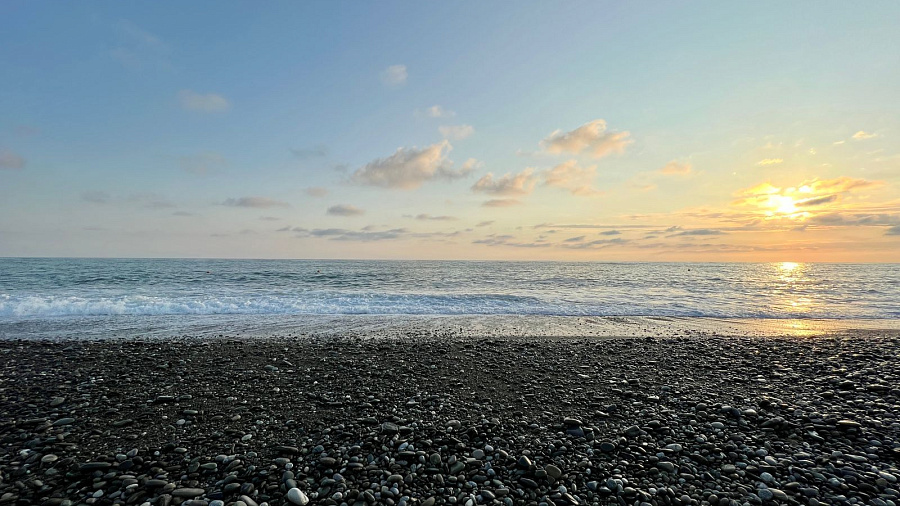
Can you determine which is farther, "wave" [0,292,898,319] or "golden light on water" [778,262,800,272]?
"golden light on water" [778,262,800,272]

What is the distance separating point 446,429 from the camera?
5316mm

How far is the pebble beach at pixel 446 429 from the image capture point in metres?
4.00

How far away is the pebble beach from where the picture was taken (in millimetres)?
4000

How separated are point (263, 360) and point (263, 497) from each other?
558 cm

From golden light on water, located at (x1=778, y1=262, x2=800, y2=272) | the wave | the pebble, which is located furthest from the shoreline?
golden light on water, located at (x1=778, y1=262, x2=800, y2=272)

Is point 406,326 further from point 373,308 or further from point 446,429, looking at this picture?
point 446,429

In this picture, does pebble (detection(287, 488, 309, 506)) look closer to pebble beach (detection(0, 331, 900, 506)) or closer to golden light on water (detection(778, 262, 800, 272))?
pebble beach (detection(0, 331, 900, 506))

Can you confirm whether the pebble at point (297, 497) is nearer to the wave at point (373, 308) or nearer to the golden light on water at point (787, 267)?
the wave at point (373, 308)

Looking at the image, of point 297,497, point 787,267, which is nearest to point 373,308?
point 297,497

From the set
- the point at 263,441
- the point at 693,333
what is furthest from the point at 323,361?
the point at 693,333

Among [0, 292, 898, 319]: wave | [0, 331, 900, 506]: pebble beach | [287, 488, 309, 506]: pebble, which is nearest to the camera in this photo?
[287, 488, 309, 506]: pebble

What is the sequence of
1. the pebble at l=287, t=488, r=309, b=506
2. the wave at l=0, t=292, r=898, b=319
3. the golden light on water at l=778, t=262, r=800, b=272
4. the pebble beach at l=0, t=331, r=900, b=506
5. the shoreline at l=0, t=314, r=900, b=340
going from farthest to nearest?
1. the golden light on water at l=778, t=262, r=800, b=272
2. the wave at l=0, t=292, r=898, b=319
3. the shoreline at l=0, t=314, r=900, b=340
4. the pebble beach at l=0, t=331, r=900, b=506
5. the pebble at l=287, t=488, r=309, b=506

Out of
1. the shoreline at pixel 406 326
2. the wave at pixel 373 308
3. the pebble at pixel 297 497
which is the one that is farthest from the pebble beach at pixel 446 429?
the wave at pixel 373 308

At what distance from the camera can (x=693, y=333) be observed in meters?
12.9
